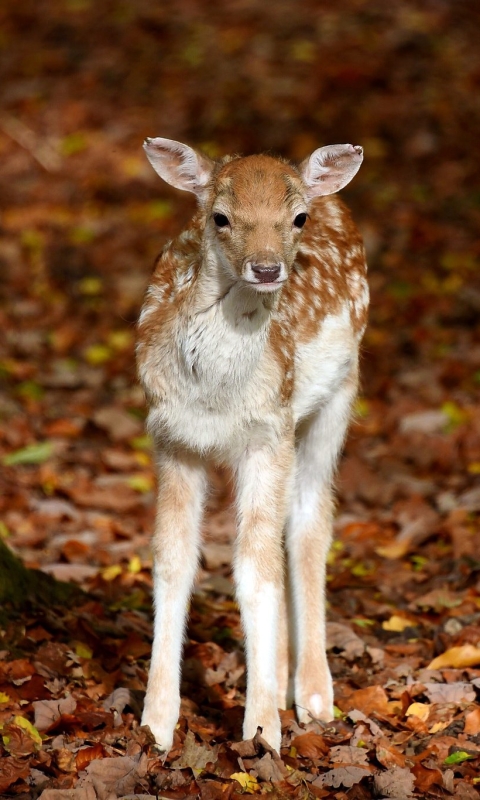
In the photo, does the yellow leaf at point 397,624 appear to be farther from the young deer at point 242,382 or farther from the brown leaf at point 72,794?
the brown leaf at point 72,794

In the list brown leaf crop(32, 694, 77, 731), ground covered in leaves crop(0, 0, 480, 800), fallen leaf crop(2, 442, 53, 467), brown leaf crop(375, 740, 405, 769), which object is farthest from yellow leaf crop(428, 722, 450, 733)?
fallen leaf crop(2, 442, 53, 467)

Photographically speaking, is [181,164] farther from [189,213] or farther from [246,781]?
[189,213]

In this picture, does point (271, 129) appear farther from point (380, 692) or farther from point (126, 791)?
point (126, 791)

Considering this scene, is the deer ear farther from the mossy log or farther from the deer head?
the mossy log

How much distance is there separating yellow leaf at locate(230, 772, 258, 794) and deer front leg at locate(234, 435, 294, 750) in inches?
9.8

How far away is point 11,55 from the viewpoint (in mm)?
16734

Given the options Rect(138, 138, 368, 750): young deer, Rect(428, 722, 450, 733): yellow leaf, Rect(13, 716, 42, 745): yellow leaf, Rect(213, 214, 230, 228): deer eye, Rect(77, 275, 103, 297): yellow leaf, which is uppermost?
Rect(213, 214, 230, 228): deer eye

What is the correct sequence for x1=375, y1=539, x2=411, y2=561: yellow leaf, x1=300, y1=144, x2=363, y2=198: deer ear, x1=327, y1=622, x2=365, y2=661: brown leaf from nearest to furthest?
x1=300, y1=144, x2=363, y2=198: deer ear
x1=327, y1=622, x2=365, y2=661: brown leaf
x1=375, y1=539, x2=411, y2=561: yellow leaf

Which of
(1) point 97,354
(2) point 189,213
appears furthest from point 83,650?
(2) point 189,213

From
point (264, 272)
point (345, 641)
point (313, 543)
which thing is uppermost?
point (264, 272)

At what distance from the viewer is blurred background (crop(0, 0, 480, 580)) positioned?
28.9 feet

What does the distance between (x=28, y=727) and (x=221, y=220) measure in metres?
2.31

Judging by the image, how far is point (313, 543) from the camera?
606cm

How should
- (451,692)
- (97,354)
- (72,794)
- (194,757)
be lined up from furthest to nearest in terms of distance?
1. (97,354)
2. (451,692)
3. (194,757)
4. (72,794)
